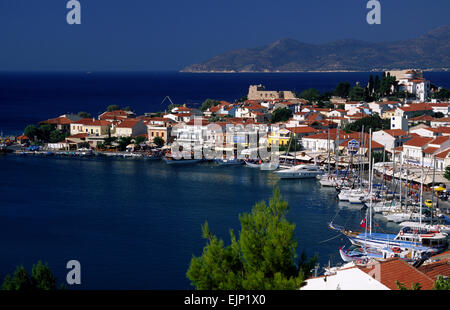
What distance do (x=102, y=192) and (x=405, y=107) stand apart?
17115 mm

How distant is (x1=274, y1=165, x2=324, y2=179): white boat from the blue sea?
281mm

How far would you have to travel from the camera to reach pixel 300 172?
1955 centimetres

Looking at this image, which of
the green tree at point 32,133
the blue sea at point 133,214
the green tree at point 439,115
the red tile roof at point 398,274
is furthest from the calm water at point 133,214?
the green tree at point 439,115

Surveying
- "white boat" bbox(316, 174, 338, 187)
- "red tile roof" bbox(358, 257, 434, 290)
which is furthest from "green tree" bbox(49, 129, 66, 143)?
"red tile roof" bbox(358, 257, 434, 290)

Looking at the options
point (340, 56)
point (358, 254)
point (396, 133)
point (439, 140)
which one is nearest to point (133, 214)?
point (358, 254)

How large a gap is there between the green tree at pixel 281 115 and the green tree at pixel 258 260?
77.7ft

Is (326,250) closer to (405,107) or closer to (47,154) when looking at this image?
(47,154)

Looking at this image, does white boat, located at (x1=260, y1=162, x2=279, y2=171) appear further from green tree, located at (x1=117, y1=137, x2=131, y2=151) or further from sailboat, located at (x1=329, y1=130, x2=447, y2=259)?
sailboat, located at (x1=329, y1=130, x2=447, y2=259)

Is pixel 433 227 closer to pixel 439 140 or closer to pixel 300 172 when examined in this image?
pixel 300 172

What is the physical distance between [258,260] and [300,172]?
46.5ft

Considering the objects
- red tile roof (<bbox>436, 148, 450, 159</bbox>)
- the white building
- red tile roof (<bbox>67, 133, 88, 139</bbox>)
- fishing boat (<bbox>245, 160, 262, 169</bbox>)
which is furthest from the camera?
red tile roof (<bbox>67, 133, 88, 139</bbox>)

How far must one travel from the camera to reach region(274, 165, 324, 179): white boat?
1944 cm
